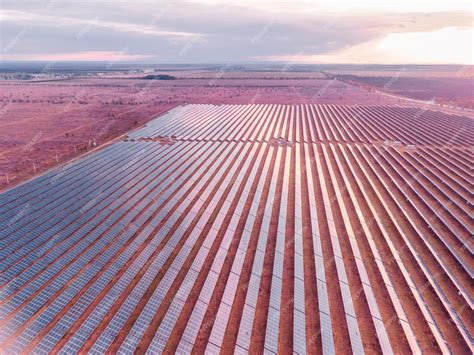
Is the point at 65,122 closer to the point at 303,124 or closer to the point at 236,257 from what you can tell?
the point at 303,124

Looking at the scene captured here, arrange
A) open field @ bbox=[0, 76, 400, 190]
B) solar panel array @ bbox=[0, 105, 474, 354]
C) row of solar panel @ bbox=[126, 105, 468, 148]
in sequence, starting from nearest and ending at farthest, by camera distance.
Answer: solar panel array @ bbox=[0, 105, 474, 354]
open field @ bbox=[0, 76, 400, 190]
row of solar panel @ bbox=[126, 105, 468, 148]

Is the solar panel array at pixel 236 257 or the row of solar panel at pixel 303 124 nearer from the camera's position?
the solar panel array at pixel 236 257

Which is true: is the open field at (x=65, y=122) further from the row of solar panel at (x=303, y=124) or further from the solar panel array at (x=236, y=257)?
the solar panel array at (x=236, y=257)

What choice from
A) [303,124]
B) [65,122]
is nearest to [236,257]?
Result: [303,124]

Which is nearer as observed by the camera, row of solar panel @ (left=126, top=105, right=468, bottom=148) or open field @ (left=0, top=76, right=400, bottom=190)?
open field @ (left=0, top=76, right=400, bottom=190)

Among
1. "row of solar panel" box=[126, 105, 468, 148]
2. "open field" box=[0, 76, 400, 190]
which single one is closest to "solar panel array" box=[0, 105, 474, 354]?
"open field" box=[0, 76, 400, 190]

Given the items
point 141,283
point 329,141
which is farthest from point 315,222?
point 329,141

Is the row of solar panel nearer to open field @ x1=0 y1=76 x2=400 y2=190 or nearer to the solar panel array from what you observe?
open field @ x1=0 y1=76 x2=400 y2=190

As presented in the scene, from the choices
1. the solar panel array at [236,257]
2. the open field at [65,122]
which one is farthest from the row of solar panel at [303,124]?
the solar panel array at [236,257]

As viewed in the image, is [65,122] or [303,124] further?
[65,122]
